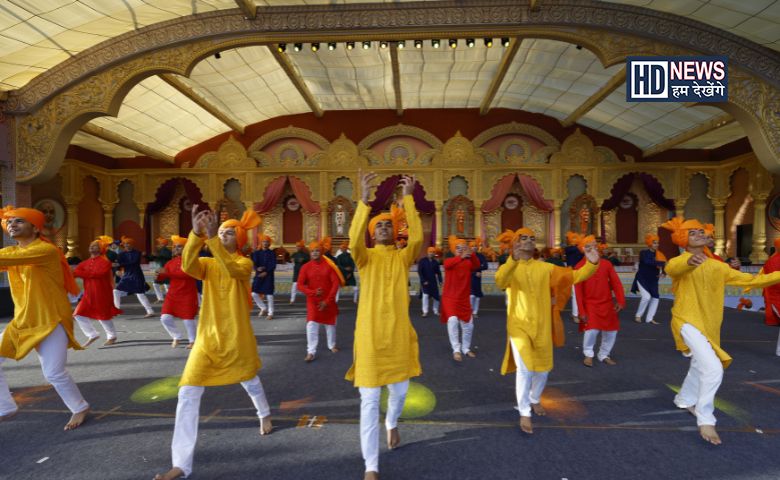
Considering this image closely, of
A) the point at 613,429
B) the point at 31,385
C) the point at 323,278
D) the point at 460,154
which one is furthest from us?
the point at 460,154

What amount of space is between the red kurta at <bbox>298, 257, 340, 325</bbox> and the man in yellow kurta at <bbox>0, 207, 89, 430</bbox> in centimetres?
230

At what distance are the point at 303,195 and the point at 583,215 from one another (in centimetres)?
926

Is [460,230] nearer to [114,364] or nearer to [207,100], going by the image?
[207,100]

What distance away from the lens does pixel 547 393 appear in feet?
12.1

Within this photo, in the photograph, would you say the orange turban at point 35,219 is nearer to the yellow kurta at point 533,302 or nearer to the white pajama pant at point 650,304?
the yellow kurta at point 533,302

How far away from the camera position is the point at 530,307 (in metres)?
2.95

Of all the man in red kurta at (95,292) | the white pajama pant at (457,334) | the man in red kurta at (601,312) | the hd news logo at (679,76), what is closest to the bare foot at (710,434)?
the man in red kurta at (601,312)

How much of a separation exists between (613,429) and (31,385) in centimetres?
521

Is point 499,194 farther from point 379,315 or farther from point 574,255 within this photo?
point 379,315

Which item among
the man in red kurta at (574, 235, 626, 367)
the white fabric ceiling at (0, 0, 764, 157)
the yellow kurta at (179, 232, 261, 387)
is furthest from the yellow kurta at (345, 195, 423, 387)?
the white fabric ceiling at (0, 0, 764, 157)

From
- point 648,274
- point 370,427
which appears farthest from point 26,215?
point 648,274

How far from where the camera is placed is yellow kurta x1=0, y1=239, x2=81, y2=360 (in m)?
2.88

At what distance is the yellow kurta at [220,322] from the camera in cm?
238

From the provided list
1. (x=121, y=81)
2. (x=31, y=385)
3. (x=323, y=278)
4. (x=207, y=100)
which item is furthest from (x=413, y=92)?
(x=31, y=385)
